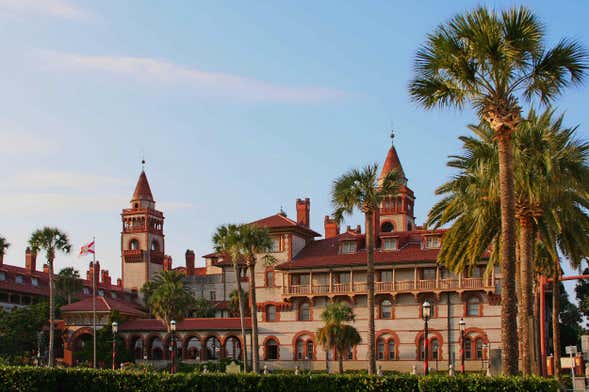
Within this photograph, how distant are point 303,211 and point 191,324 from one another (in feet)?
52.2

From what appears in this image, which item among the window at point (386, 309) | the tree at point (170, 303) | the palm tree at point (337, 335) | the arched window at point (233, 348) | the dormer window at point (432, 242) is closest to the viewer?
the palm tree at point (337, 335)

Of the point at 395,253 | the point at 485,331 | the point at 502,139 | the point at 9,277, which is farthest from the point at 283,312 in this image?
the point at 502,139

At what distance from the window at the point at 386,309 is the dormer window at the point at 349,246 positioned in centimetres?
639

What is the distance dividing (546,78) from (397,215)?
77935 mm

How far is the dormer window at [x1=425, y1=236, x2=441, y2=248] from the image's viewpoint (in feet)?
252

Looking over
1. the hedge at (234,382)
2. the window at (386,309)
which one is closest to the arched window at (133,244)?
the window at (386,309)

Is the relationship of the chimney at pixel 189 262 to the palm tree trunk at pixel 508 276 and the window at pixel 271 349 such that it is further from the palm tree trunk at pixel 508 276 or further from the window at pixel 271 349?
the palm tree trunk at pixel 508 276

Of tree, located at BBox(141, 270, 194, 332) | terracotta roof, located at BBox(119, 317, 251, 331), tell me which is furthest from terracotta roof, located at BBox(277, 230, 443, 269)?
tree, located at BBox(141, 270, 194, 332)

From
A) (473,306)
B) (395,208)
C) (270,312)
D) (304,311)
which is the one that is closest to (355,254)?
(304,311)

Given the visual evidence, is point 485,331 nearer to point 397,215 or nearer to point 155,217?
point 397,215

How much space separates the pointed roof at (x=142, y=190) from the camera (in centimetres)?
12500

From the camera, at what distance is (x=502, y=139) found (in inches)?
987

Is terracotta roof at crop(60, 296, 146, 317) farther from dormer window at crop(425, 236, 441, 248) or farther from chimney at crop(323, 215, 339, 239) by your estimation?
dormer window at crop(425, 236, 441, 248)

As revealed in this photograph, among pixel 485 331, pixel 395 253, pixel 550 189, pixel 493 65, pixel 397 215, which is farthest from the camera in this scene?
pixel 397 215
